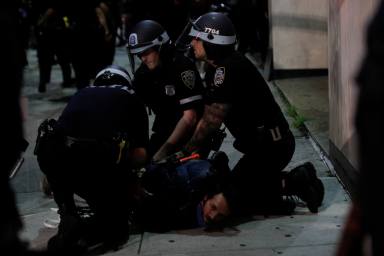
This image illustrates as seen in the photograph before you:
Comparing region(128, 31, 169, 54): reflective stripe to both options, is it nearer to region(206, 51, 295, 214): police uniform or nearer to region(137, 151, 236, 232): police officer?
region(206, 51, 295, 214): police uniform

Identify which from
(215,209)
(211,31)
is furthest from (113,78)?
(215,209)

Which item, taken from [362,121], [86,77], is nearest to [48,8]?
[86,77]

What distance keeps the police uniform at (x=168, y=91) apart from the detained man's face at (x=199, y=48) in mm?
214

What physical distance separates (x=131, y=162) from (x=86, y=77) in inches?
232

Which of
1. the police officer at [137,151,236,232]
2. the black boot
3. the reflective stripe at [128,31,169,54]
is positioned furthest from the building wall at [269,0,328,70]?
the black boot

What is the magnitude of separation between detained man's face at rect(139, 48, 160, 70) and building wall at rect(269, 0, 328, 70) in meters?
4.98

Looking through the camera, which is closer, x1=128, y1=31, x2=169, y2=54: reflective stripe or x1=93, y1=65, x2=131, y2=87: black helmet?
x1=93, y1=65, x2=131, y2=87: black helmet

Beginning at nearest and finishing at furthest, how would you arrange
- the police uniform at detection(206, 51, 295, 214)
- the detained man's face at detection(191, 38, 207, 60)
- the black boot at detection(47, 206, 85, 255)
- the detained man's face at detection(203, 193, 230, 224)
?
the black boot at detection(47, 206, 85, 255), the detained man's face at detection(203, 193, 230, 224), the police uniform at detection(206, 51, 295, 214), the detained man's face at detection(191, 38, 207, 60)

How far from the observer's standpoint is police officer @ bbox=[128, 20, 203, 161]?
19.7 feet

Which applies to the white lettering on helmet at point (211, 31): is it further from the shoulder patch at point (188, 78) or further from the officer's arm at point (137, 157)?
the officer's arm at point (137, 157)

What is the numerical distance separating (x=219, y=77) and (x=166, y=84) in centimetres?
74

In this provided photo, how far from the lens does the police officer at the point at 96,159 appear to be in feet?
17.1

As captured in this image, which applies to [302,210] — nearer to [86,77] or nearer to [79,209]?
[79,209]

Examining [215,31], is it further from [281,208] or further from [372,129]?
[372,129]
